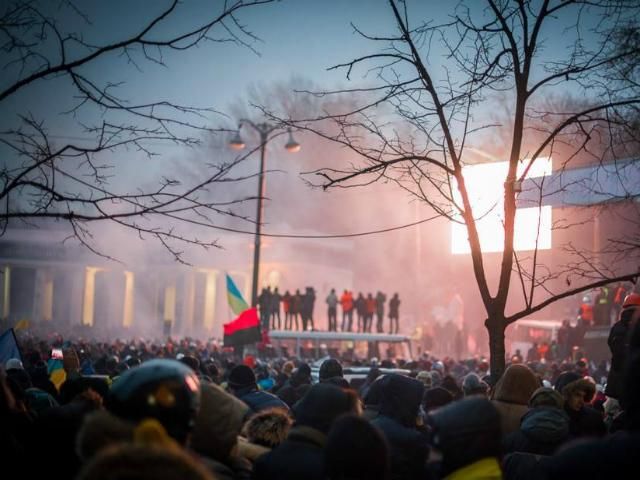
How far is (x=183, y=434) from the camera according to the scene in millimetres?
3359

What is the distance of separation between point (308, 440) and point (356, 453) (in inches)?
35.4

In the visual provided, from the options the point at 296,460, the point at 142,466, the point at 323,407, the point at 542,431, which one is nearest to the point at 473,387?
the point at 542,431

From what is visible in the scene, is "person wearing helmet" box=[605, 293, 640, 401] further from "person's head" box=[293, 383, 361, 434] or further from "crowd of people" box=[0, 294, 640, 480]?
"person's head" box=[293, 383, 361, 434]

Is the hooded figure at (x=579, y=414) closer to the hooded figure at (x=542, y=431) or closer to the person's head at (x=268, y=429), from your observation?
the hooded figure at (x=542, y=431)

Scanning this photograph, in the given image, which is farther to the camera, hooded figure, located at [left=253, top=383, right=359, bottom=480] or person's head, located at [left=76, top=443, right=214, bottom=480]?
hooded figure, located at [left=253, top=383, right=359, bottom=480]

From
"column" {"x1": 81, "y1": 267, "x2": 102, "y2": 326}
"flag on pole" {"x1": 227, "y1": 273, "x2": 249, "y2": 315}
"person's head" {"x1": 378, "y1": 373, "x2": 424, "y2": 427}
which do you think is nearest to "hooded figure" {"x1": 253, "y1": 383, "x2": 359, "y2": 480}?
"person's head" {"x1": 378, "y1": 373, "x2": 424, "y2": 427}

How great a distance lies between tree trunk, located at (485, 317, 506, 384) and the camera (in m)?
7.77

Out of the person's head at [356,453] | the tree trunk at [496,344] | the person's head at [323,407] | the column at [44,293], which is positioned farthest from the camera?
the column at [44,293]

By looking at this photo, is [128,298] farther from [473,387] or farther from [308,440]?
[308,440]

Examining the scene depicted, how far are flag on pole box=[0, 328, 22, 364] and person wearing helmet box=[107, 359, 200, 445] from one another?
1105 cm

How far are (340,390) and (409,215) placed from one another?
6499 cm

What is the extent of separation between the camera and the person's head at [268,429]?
5.06 m

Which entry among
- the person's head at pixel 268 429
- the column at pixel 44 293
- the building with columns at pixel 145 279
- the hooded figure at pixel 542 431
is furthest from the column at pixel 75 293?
the person's head at pixel 268 429

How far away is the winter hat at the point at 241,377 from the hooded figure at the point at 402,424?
321cm
